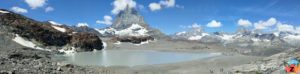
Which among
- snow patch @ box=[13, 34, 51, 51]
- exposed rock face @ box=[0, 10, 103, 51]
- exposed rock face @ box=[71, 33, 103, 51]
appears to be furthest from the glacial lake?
exposed rock face @ box=[71, 33, 103, 51]

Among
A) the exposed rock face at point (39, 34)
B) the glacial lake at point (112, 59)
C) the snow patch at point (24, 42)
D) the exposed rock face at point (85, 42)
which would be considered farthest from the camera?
the exposed rock face at point (85, 42)

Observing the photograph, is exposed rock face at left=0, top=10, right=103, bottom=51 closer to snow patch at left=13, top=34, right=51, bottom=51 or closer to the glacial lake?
snow patch at left=13, top=34, right=51, bottom=51

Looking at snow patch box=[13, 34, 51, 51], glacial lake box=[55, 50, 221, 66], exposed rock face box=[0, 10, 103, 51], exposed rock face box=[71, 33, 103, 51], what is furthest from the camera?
exposed rock face box=[71, 33, 103, 51]

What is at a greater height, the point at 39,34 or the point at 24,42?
the point at 39,34

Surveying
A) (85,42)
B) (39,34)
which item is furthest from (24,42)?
(85,42)

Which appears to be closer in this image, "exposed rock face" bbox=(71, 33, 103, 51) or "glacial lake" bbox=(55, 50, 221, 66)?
"glacial lake" bbox=(55, 50, 221, 66)

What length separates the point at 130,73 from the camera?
179ft

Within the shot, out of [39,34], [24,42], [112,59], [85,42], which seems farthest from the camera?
[85,42]

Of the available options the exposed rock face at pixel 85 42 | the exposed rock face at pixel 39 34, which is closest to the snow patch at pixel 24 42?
the exposed rock face at pixel 39 34

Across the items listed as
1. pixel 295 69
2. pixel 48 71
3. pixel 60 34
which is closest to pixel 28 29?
A: pixel 60 34

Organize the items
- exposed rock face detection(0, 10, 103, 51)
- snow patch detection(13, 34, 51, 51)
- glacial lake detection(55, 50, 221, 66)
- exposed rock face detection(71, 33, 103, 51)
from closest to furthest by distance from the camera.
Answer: glacial lake detection(55, 50, 221, 66)
snow patch detection(13, 34, 51, 51)
exposed rock face detection(0, 10, 103, 51)
exposed rock face detection(71, 33, 103, 51)

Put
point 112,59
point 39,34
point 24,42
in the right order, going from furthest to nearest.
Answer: point 39,34
point 24,42
point 112,59

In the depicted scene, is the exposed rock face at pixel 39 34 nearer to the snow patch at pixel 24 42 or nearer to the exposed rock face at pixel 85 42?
the exposed rock face at pixel 85 42

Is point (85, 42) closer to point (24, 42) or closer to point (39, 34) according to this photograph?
point (39, 34)
